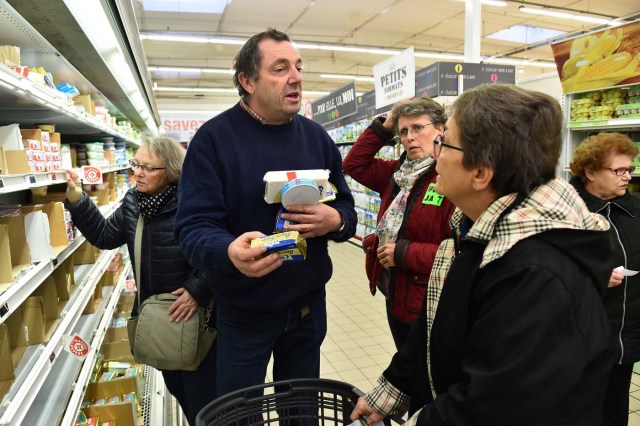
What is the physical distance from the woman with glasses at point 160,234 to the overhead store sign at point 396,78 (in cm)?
334

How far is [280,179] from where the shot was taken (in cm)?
145

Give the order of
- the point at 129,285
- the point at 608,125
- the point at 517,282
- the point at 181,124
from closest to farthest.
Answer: the point at 517,282 → the point at 608,125 → the point at 129,285 → the point at 181,124

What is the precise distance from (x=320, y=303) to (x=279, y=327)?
223 millimetres

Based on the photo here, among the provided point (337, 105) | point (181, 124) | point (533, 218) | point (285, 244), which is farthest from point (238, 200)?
point (181, 124)

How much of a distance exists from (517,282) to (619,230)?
1.91 metres

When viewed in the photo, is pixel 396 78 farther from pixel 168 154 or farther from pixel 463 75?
pixel 168 154

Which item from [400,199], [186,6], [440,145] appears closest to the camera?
[440,145]

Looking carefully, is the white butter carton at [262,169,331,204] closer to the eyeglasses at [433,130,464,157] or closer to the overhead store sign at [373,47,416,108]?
the eyeglasses at [433,130,464,157]

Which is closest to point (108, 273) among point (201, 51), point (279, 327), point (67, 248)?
point (67, 248)

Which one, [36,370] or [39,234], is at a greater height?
[39,234]

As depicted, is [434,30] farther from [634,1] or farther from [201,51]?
[201,51]

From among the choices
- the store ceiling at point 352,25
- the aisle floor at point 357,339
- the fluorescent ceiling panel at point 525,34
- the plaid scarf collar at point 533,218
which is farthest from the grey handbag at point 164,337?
the fluorescent ceiling panel at point 525,34

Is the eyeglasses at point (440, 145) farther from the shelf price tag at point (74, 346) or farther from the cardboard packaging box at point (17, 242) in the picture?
the shelf price tag at point (74, 346)

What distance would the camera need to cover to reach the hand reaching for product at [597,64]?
3.44m
